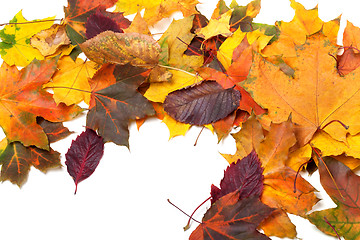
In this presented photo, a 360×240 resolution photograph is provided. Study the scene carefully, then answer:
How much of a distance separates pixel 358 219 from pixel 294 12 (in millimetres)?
655

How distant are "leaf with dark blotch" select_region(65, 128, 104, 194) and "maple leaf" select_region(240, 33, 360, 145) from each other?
1.45 ft

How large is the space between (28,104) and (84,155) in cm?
23

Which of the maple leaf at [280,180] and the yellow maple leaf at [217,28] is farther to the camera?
the yellow maple leaf at [217,28]

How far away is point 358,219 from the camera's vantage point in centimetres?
84

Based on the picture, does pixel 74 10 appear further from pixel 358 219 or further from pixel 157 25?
pixel 358 219

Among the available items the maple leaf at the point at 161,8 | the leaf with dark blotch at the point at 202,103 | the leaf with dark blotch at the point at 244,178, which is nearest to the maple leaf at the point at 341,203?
the leaf with dark blotch at the point at 244,178

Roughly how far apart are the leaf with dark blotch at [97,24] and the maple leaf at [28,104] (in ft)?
0.46

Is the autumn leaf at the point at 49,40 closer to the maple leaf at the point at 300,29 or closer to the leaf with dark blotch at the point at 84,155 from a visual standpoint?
the leaf with dark blotch at the point at 84,155

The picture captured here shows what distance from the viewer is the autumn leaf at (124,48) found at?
40.2 inches

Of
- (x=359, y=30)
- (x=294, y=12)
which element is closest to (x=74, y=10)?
(x=294, y=12)

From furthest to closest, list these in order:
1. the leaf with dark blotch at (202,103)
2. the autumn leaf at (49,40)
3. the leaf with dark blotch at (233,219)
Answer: the autumn leaf at (49,40) < the leaf with dark blotch at (202,103) < the leaf with dark blotch at (233,219)

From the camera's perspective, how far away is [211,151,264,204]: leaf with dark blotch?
897mm

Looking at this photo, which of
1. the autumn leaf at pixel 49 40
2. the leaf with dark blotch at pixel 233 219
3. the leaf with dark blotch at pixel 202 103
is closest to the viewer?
the leaf with dark blotch at pixel 233 219

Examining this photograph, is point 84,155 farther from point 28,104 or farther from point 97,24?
point 97,24
